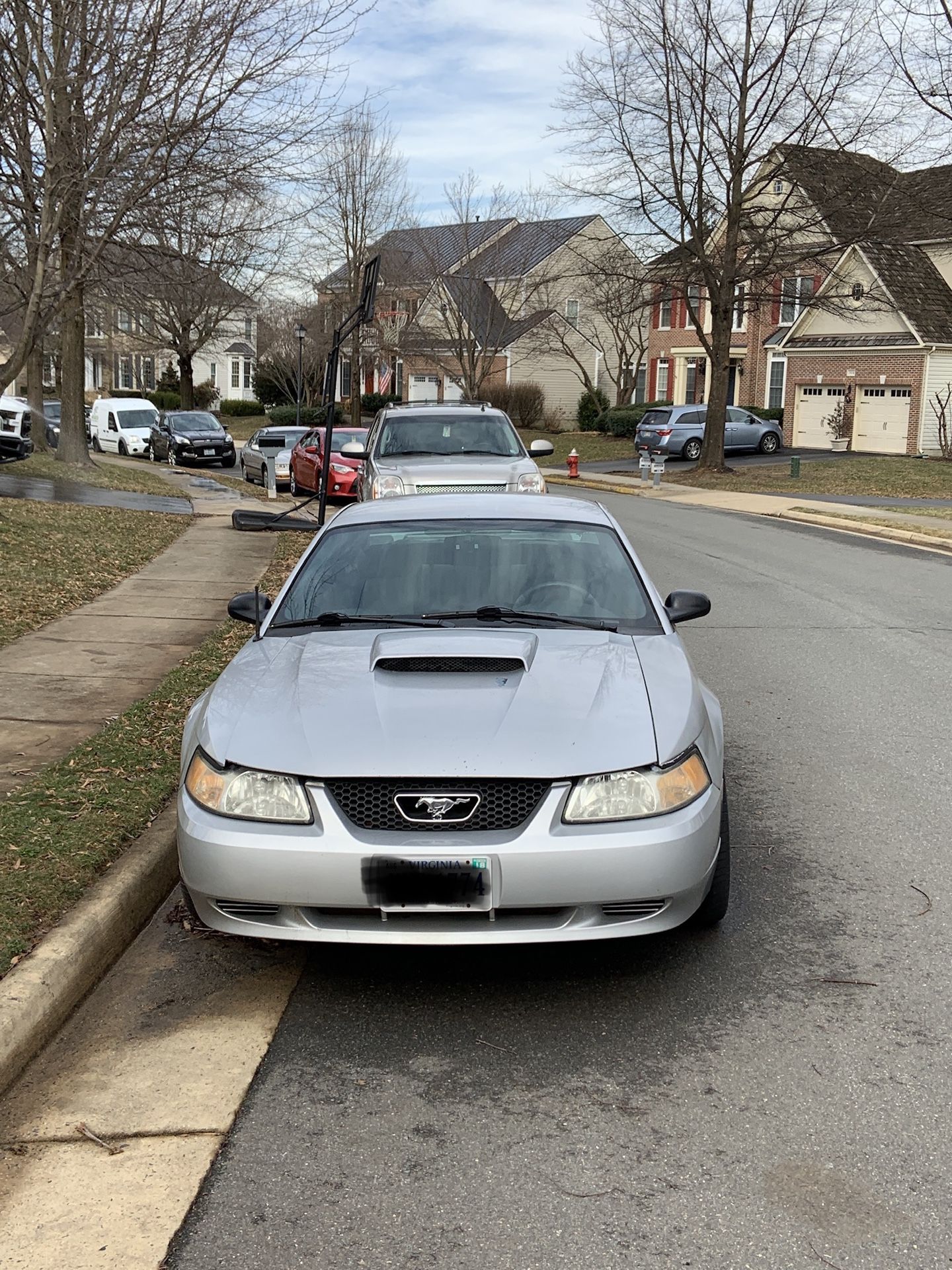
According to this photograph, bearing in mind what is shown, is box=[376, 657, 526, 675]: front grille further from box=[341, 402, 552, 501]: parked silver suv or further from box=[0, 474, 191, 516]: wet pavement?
box=[0, 474, 191, 516]: wet pavement

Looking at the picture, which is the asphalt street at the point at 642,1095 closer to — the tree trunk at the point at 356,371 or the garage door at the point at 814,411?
the garage door at the point at 814,411

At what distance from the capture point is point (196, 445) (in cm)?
3766

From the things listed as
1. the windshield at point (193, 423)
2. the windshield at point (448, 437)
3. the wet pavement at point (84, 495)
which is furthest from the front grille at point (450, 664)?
the windshield at point (193, 423)

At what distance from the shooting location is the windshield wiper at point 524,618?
199 inches

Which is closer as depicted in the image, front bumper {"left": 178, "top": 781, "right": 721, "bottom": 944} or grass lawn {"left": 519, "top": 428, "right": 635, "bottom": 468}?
front bumper {"left": 178, "top": 781, "right": 721, "bottom": 944}

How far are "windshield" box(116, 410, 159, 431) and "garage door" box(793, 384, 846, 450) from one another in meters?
21.1

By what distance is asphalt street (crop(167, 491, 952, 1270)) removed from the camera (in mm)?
2912

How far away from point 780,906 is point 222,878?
2196 mm

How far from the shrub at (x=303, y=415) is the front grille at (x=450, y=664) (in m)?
51.8

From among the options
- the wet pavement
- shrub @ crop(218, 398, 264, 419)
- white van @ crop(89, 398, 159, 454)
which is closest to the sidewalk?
the wet pavement

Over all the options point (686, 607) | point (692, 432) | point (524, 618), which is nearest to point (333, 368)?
point (686, 607)

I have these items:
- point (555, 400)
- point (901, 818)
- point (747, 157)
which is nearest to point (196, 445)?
point (747, 157)

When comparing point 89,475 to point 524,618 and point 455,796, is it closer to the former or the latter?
point 524,618

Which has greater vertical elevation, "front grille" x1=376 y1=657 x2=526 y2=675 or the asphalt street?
"front grille" x1=376 y1=657 x2=526 y2=675
